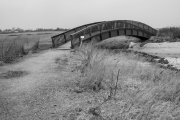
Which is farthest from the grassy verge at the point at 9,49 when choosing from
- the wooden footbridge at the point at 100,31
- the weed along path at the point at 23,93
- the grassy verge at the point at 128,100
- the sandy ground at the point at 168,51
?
the sandy ground at the point at 168,51

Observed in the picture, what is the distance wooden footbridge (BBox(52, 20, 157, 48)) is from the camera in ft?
70.9

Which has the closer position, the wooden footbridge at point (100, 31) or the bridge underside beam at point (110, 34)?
the bridge underside beam at point (110, 34)

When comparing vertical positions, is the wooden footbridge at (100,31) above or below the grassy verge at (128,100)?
above

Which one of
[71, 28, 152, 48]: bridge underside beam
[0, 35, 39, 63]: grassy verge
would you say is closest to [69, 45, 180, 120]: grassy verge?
[0, 35, 39, 63]: grassy verge

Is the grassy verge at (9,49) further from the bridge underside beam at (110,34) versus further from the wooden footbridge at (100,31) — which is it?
the bridge underside beam at (110,34)

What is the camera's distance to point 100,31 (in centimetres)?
2575

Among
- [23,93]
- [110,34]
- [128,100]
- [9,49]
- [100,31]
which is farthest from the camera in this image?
[110,34]

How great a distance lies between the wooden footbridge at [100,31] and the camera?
851 inches

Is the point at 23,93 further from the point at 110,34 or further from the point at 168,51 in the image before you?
the point at 168,51

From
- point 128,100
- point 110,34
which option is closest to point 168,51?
point 110,34

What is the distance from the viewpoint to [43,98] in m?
4.84

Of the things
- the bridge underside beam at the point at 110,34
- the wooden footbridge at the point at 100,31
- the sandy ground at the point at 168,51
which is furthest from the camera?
the wooden footbridge at the point at 100,31

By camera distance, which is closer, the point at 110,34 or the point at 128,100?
the point at 128,100

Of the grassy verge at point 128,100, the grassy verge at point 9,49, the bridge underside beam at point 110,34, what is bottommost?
the grassy verge at point 128,100
